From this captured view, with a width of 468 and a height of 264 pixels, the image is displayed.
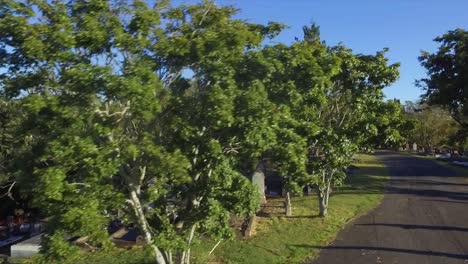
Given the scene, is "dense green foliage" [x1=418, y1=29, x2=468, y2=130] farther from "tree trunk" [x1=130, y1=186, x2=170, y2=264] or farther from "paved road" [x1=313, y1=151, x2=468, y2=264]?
"tree trunk" [x1=130, y1=186, x2=170, y2=264]

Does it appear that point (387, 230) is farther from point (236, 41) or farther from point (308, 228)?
point (236, 41)

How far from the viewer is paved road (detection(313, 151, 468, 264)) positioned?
13508 millimetres

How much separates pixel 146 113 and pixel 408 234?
1157cm

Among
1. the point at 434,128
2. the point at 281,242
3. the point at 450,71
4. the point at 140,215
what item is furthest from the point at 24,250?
the point at 434,128

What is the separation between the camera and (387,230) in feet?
56.2

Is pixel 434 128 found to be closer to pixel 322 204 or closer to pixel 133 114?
pixel 322 204

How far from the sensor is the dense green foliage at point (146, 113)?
22.9ft

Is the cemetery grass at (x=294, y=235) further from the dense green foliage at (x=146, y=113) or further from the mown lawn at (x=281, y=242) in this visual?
the dense green foliage at (x=146, y=113)

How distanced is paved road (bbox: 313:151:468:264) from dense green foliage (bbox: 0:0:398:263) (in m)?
5.29

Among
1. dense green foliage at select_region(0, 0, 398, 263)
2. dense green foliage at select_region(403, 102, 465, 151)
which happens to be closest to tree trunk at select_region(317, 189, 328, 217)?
dense green foliage at select_region(0, 0, 398, 263)

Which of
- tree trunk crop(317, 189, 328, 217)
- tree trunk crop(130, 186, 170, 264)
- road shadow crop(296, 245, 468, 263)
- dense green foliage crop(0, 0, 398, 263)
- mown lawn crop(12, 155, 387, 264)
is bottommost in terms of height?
road shadow crop(296, 245, 468, 263)

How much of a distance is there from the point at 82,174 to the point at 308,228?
1180cm

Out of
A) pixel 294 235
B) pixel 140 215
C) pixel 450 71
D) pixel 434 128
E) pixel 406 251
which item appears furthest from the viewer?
pixel 434 128

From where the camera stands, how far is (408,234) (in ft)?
53.7
